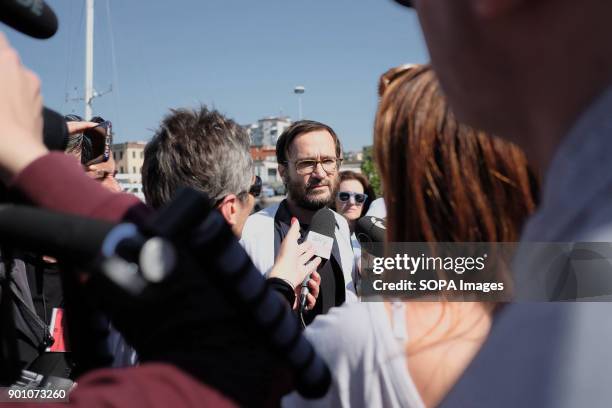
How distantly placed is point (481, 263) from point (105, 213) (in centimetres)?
79

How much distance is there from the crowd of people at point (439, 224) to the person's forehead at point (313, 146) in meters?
2.78

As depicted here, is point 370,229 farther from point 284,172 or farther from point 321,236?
point 284,172

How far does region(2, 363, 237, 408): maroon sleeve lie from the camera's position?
2.00ft

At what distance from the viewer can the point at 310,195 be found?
3.92 metres

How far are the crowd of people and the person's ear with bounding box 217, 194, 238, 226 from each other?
2.84 feet

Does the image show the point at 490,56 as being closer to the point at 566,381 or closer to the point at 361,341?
the point at 566,381

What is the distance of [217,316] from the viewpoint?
0.67 meters

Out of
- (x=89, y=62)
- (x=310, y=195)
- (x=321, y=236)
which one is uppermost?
(x=89, y=62)

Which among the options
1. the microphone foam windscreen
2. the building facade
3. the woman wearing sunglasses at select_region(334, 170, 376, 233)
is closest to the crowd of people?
the microphone foam windscreen

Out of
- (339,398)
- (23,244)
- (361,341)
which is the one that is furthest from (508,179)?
(23,244)

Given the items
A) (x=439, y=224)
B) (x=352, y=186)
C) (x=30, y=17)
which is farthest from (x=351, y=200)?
(x=30, y=17)

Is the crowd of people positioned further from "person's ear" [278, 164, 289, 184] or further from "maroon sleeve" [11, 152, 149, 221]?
"person's ear" [278, 164, 289, 184]

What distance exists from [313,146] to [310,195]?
411 millimetres

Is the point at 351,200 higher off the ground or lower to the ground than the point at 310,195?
higher
